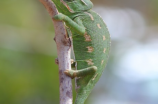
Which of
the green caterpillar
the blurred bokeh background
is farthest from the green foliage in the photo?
the green caterpillar

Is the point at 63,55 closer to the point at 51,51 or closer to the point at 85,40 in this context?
the point at 85,40

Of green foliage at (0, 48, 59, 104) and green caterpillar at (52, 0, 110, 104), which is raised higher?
green caterpillar at (52, 0, 110, 104)

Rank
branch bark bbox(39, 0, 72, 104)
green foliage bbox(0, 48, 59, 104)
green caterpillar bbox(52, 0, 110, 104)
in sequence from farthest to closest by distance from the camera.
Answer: green foliage bbox(0, 48, 59, 104), green caterpillar bbox(52, 0, 110, 104), branch bark bbox(39, 0, 72, 104)

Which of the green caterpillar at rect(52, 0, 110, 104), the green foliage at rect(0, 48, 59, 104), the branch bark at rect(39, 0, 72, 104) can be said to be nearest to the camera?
the branch bark at rect(39, 0, 72, 104)

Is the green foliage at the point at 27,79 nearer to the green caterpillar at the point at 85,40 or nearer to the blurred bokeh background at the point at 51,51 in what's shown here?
the blurred bokeh background at the point at 51,51

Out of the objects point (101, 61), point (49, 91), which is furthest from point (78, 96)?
point (49, 91)

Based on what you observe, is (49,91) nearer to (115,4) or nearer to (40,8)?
(40,8)

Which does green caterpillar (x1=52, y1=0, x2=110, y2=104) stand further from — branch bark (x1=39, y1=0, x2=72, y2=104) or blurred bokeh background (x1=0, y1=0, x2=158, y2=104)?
blurred bokeh background (x1=0, y1=0, x2=158, y2=104)
